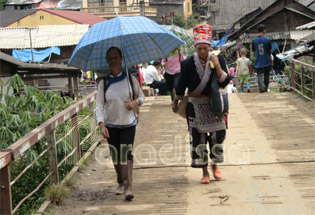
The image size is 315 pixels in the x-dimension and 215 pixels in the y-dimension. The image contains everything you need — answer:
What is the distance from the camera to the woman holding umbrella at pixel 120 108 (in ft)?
20.2

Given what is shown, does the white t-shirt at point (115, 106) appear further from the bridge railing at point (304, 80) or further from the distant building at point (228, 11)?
the distant building at point (228, 11)

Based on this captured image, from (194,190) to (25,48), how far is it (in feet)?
114

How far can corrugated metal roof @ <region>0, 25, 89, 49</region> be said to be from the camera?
39.2 metres

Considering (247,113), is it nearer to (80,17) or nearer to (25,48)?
(25,48)

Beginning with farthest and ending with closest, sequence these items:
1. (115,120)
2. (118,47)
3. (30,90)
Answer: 1. (30,90)
2. (118,47)
3. (115,120)

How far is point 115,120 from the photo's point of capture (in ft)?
20.3

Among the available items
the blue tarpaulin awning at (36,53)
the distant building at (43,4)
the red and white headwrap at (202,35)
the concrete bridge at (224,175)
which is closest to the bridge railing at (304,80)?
the concrete bridge at (224,175)

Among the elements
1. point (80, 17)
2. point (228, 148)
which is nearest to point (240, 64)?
point (228, 148)

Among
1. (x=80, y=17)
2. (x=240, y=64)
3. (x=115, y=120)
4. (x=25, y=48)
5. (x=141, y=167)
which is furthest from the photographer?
A: (x=80, y=17)

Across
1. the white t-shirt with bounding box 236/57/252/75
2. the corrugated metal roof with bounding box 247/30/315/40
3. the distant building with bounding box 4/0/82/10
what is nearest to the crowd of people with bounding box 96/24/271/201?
the white t-shirt with bounding box 236/57/252/75

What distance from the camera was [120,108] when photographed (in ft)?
20.2

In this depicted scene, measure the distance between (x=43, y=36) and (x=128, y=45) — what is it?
1366 inches

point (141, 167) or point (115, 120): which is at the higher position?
point (115, 120)

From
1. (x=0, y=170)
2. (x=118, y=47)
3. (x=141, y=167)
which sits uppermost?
(x=118, y=47)
